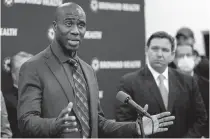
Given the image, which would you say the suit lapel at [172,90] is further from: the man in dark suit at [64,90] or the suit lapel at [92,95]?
the suit lapel at [92,95]

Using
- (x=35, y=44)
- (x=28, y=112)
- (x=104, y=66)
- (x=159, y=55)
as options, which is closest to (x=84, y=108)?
(x=28, y=112)

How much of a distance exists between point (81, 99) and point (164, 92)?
134 cm

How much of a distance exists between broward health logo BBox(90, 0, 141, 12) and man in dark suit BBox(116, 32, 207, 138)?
3.01 ft

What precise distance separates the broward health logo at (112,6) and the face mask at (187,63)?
778mm

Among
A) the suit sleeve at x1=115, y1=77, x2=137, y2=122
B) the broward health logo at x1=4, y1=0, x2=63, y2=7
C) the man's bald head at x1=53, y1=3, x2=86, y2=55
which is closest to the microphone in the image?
the man's bald head at x1=53, y1=3, x2=86, y2=55

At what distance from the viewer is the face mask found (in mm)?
4090

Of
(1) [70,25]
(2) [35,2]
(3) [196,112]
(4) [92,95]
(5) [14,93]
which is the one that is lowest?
(3) [196,112]

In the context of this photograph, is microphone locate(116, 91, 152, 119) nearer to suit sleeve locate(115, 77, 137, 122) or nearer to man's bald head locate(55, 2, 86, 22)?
man's bald head locate(55, 2, 86, 22)

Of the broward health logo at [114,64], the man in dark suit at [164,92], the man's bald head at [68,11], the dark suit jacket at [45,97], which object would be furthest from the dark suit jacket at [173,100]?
the man's bald head at [68,11]

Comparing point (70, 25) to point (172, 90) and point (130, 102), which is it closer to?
point (130, 102)

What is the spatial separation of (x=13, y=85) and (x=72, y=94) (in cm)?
150

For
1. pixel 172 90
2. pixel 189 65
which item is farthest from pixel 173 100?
pixel 189 65

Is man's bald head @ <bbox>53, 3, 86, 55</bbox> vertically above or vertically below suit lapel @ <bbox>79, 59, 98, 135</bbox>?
above

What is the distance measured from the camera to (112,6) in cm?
405
